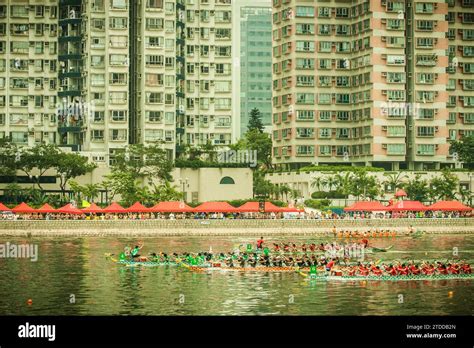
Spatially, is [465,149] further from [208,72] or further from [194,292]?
[194,292]

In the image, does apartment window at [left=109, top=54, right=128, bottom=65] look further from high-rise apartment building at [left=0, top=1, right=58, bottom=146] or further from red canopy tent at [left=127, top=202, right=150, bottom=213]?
red canopy tent at [left=127, top=202, right=150, bottom=213]

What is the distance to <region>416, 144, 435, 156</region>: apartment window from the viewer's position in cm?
13362

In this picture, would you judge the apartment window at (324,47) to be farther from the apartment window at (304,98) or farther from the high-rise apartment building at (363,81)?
the apartment window at (304,98)

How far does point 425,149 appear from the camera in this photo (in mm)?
134000

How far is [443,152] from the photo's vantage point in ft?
441

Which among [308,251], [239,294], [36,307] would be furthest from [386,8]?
[36,307]

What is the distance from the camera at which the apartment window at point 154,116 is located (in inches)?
5069

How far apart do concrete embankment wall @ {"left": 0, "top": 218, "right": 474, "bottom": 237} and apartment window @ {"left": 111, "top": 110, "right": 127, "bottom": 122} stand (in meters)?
30.7

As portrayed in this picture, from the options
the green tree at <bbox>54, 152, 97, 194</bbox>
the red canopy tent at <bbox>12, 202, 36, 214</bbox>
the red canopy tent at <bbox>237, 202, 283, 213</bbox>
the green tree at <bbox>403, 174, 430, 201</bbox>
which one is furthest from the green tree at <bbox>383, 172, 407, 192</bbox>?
the red canopy tent at <bbox>12, 202, 36, 214</bbox>

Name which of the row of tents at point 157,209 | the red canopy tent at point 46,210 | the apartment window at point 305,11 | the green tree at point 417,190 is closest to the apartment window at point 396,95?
the green tree at point 417,190

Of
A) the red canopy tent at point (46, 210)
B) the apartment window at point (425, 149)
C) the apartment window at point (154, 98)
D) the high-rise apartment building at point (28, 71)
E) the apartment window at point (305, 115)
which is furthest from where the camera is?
the apartment window at point (305, 115)

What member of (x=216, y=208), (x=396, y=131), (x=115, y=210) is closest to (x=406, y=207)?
(x=216, y=208)

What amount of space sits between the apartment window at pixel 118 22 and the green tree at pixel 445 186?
4940 centimetres

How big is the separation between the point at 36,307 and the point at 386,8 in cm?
9878
